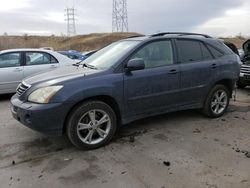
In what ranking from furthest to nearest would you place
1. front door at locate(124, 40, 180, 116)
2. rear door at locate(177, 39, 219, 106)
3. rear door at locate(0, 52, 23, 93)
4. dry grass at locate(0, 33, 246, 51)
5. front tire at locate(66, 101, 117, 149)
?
dry grass at locate(0, 33, 246, 51)
rear door at locate(0, 52, 23, 93)
rear door at locate(177, 39, 219, 106)
front door at locate(124, 40, 180, 116)
front tire at locate(66, 101, 117, 149)

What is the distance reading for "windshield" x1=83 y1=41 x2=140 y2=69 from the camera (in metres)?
5.16

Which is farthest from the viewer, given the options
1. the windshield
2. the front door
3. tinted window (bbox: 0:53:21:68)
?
tinted window (bbox: 0:53:21:68)

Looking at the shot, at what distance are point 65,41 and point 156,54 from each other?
4489 cm

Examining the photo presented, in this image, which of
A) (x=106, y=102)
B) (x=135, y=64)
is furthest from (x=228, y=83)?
(x=106, y=102)

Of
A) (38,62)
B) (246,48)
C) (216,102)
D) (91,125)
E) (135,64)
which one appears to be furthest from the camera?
(246,48)

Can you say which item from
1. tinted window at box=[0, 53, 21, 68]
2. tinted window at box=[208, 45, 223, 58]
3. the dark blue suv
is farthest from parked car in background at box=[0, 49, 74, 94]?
tinted window at box=[208, 45, 223, 58]

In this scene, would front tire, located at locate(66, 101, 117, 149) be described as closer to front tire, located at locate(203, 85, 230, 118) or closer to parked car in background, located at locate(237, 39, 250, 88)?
front tire, located at locate(203, 85, 230, 118)

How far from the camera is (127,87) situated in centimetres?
497

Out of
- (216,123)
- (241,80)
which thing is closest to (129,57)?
(216,123)

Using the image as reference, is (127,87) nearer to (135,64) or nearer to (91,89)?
(135,64)

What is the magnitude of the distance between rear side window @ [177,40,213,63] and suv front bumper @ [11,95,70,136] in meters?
2.47

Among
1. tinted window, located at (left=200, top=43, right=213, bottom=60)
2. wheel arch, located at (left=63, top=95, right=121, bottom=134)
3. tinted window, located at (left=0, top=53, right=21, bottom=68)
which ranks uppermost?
tinted window, located at (left=200, top=43, right=213, bottom=60)

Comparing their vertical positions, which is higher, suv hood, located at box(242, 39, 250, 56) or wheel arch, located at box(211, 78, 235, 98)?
suv hood, located at box(242, 39, 250, 56)

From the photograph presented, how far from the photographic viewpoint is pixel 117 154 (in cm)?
453
